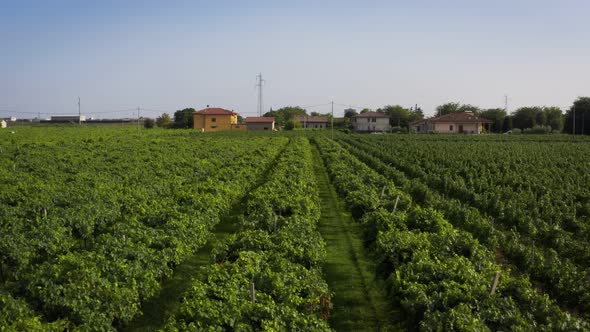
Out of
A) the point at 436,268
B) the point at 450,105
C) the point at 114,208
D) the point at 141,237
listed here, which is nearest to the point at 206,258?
the point at 141,237

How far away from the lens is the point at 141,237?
11523 mm

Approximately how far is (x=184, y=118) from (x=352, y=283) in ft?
359

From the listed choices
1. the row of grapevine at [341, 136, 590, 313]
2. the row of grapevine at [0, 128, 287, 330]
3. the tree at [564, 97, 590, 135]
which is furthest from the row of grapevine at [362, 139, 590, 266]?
the tree at [564, 97, 590, 135]

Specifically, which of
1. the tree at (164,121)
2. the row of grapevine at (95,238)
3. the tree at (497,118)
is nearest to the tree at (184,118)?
the tree at (164,121)

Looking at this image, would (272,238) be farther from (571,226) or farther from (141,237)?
(571,226)

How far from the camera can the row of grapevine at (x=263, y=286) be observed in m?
7.53

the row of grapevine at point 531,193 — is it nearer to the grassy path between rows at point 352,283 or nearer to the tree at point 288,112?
the grassy path between rows at point 352,283

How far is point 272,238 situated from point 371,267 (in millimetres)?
3616

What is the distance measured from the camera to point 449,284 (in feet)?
28.2

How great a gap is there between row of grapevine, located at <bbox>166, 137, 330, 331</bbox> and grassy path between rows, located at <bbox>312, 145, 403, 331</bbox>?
0.88 m

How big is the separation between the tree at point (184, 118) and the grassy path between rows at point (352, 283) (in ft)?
319

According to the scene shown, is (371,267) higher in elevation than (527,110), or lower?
lower

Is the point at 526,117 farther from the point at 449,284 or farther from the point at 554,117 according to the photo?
the point at 449,284

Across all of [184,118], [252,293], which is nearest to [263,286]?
[252,293]
